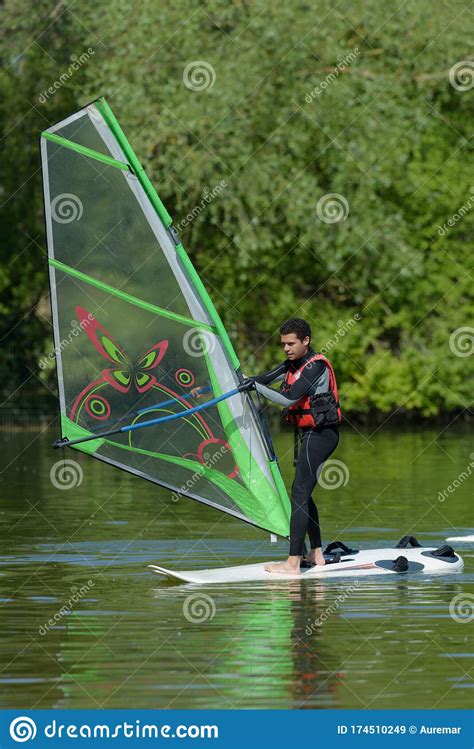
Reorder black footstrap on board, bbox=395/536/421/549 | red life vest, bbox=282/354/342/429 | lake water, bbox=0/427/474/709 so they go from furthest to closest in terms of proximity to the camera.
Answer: black footstrap on board, bbox=395/536/421/549
red life vest, bbox=282/354/342/429
lake water, bbox=0/427/474/709

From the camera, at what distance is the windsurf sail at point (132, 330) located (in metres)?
11.3

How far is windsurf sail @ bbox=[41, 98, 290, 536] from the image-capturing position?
36.9 feet

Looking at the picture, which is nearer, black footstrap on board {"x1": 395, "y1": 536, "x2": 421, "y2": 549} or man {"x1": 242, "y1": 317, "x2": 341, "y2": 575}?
man {"x1": 242, "y1": 317, "x2": 341, "y2": 575}

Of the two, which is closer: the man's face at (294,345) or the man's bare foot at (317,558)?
the man's face at (294,345)

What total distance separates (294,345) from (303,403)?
17.7 inches

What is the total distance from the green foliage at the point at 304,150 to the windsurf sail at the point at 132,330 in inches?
581

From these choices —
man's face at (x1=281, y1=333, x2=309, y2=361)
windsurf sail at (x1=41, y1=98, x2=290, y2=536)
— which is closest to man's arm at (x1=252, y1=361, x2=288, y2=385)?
man's face at (x1=281, y1=333, x2=309, y2=361)

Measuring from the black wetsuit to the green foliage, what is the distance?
1534cm

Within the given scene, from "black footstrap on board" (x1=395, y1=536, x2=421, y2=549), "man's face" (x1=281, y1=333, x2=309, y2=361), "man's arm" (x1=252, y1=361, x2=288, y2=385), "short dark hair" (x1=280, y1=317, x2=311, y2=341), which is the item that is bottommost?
"black footstrap on board" (x1=395, y1=536, x2=421, y2=549)

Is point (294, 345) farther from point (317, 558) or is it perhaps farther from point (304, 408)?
point (317, 558)

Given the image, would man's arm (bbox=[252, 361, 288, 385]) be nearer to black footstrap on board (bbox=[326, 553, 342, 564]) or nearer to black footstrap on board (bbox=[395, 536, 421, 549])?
black footstrap on board (bbox=[326, 553, 342, 564])

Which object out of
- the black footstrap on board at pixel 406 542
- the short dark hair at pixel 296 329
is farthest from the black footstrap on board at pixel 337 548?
the short dark hair at pixel 296 329

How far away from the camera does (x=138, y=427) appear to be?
36.4 ft

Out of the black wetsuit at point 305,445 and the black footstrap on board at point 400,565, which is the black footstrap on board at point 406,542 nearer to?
the black footstrap on board at point 400,565
